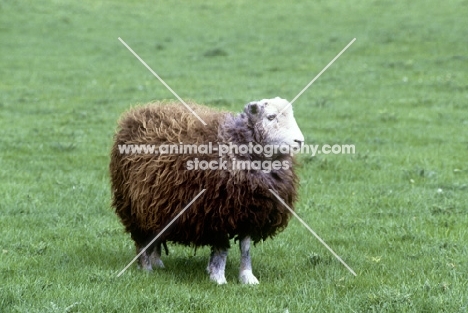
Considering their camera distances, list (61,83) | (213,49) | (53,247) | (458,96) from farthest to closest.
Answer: (213,49) < (61,83) < (458,96) < (53,247)

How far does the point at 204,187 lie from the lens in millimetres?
6910

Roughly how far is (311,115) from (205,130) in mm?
9128

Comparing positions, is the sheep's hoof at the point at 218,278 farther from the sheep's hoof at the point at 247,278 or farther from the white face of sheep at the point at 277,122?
the white face of sheep at the point at 277,122

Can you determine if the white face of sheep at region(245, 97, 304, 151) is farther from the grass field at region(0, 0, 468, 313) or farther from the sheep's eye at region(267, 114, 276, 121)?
the grass field at region(0, 0, 468, 313)

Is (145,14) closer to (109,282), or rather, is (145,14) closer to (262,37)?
(262,37)

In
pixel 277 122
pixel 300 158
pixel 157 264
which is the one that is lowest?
pixel 300 158

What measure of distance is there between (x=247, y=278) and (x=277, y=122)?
1538mm

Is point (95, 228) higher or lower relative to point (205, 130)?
lower

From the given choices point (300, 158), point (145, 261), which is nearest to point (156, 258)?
point (145, 261)

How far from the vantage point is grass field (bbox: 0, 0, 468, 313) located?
21.4 feet

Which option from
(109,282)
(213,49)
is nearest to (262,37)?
(213,49)

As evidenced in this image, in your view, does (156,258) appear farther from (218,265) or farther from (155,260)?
(218,265)

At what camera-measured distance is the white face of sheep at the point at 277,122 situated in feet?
22.2

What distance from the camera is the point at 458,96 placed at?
58.0 feet
